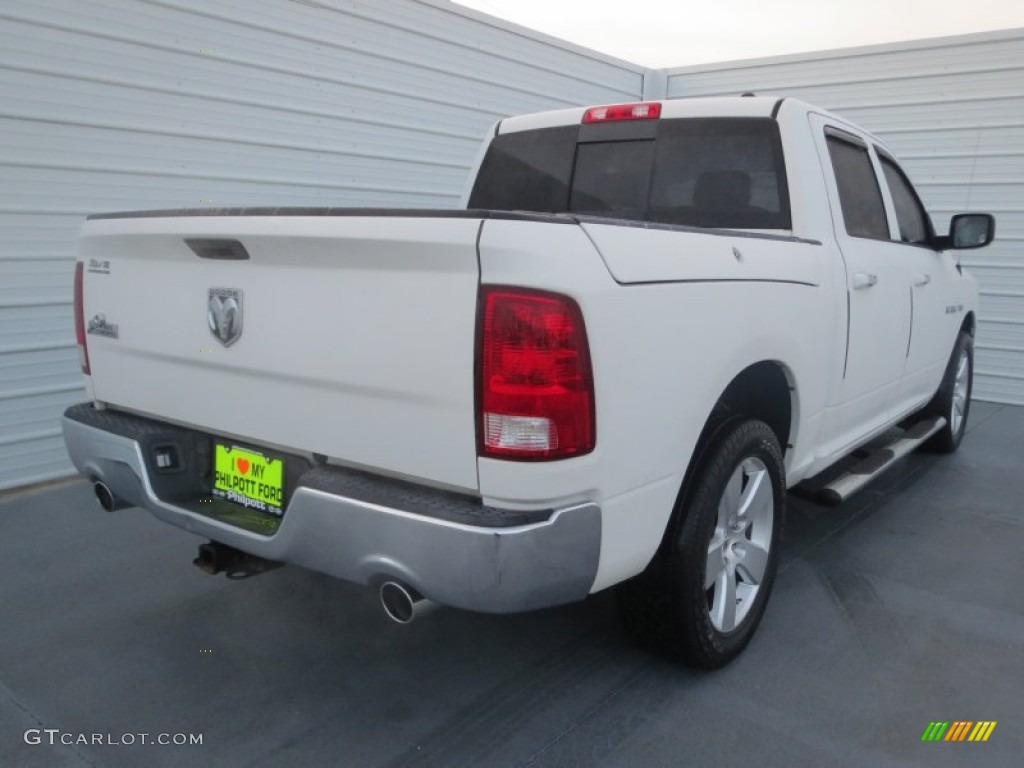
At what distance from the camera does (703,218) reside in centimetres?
336

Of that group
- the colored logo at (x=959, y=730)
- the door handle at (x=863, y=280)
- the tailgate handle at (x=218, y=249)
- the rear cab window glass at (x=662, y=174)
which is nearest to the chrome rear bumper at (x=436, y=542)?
the tailgate handle at (x=218, y=249)

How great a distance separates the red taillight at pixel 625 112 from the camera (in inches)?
138

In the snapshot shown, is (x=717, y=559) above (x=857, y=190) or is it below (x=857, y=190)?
below

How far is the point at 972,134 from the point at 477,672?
7448mm

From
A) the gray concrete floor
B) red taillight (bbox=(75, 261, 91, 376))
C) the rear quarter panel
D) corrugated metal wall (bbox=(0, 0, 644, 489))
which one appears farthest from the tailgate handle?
corrugated metal wall (bbox=(0, 0, 644, 489))

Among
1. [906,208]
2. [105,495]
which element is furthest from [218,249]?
[906,208]

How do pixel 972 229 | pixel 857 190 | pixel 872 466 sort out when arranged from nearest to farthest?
pixel 857 190
pixel 872 466
pixel 972 229

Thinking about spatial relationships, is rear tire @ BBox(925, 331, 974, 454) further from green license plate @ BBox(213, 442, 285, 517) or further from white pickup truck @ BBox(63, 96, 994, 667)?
green license plate @ BBox(213, 442, 285, 517)

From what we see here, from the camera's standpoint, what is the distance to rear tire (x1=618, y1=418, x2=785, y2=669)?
249 centimetres

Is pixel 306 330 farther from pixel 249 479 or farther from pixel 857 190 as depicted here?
pixel 857 190

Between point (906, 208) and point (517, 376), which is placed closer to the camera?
point (517, 376)

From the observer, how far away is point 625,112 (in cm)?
357

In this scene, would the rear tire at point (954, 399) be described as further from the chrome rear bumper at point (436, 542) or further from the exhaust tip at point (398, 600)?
the exhaust tip at point (398, 600)

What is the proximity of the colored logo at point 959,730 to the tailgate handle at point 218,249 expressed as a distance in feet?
7.96
